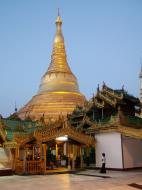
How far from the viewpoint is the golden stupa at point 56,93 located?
141 ft

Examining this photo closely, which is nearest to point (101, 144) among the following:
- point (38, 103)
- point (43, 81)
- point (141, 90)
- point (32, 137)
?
point (32, 137)

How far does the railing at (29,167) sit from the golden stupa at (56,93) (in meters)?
20.1

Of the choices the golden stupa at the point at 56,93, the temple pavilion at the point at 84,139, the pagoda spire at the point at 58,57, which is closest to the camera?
the temple pavilion at the point at 84,139

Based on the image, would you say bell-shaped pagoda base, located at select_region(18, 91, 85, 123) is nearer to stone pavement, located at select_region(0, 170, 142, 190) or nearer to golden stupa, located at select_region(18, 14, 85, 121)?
golden stupa, located at select_region(18, 14, 85, 121)

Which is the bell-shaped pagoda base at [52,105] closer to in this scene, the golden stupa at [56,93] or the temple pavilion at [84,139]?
the golden stupa at [56,93]

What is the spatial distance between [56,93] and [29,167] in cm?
2584

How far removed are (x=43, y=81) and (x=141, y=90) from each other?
20.3 meters

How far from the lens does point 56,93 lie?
4609 cm

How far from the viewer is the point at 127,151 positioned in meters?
22.9

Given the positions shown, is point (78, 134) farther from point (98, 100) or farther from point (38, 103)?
point (38, 103)

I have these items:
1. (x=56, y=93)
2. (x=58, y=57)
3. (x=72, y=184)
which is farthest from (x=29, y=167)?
(x=58, y=57)

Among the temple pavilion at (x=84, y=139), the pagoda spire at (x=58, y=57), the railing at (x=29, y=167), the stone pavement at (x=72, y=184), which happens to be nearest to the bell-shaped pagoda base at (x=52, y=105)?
the pagoda spire at (x=58, y=57)

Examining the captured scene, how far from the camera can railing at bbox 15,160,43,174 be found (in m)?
20.5

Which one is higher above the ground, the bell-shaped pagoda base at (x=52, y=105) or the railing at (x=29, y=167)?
the bell-shaped pagoda base at (x=52, y=105)
